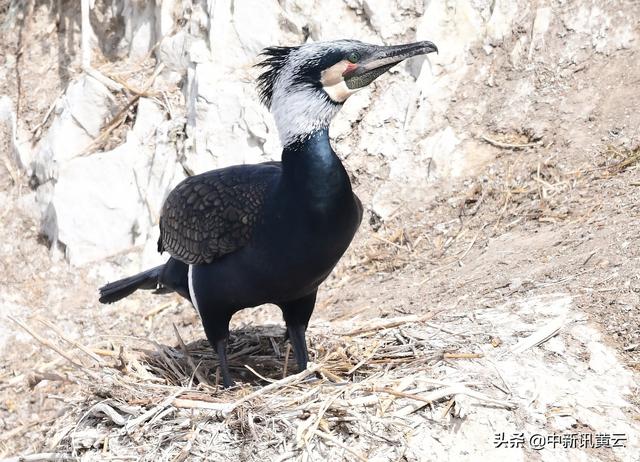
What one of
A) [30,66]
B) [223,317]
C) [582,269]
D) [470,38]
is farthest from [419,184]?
[30,66]

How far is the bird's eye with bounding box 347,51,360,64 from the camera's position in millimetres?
4602

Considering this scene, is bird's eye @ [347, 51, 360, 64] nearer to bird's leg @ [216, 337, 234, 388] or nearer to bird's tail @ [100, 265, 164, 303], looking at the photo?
bird's leg @ [216, 337, 234, 388]

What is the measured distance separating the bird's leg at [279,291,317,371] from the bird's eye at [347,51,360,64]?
135 cm

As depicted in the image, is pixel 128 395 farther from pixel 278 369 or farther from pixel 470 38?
pixel 470 38

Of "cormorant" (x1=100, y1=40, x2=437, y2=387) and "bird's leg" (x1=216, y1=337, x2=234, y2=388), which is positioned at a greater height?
"cormorant" (x1=100, y1=40, x2=437, y2=387)

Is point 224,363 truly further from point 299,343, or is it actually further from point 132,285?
point 132,285

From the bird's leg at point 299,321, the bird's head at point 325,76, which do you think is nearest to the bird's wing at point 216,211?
the bird's head at point 325,76

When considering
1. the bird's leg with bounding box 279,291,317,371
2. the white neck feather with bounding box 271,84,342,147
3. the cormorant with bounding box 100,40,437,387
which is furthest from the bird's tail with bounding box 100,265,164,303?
the white neck feather with bounding box 271,84,342,147

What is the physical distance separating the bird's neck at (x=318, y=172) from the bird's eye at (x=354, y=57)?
Answer: 0.36 m

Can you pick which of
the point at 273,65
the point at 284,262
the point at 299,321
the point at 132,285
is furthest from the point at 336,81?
the point at 132,285

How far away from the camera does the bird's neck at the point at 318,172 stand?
14.9 ft

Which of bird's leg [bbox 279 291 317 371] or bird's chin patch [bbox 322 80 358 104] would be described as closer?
bird's chin patch [bbox 322 80 358 104]

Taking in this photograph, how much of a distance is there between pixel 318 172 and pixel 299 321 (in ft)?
3.75

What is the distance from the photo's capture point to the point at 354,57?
4609mm
